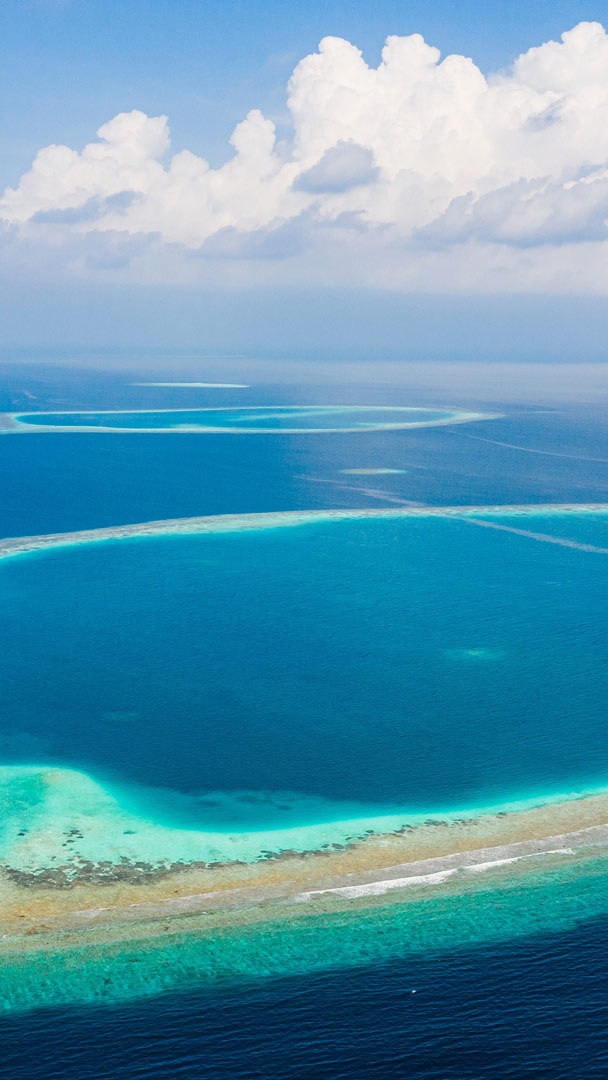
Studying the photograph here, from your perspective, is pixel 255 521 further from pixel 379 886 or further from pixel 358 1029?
pixel 358 1029

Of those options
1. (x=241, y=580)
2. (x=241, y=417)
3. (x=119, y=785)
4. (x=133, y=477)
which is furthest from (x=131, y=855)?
(x=241, y=417)

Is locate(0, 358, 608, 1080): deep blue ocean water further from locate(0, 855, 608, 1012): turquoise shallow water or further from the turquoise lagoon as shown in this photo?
the turquoise lagoon

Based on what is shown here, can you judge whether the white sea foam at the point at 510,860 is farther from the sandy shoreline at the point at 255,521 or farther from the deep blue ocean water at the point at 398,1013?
the sandy shoreline at the point at 255,521

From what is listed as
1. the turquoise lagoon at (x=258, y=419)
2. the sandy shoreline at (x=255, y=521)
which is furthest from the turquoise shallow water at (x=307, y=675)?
the turquoise lagoon at (x=258, y=419)

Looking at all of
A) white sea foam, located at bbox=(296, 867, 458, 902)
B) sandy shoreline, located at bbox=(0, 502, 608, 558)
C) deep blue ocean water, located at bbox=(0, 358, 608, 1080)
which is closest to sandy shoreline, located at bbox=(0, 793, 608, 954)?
white sea foam, located at bbox=(296, 867, 458, 902)

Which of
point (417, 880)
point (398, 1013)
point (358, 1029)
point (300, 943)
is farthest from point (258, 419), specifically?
point (358, 1029)
